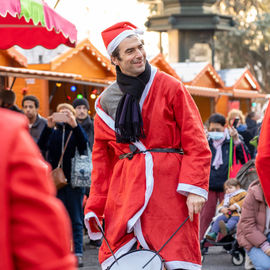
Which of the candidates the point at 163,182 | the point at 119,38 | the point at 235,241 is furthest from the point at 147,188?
the point at 235,241

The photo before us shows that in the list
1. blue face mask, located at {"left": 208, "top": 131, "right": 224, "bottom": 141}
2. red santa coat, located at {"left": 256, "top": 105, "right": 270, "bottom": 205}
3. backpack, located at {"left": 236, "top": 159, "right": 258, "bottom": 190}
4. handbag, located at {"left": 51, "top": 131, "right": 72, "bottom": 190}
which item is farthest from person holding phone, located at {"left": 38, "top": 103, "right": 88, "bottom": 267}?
red santa coat, located at {"left": 256, "top": 105, "right": 270, "bottom": 205}

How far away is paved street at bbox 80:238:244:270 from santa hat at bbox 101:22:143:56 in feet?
13.8

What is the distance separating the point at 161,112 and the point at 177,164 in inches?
12.4

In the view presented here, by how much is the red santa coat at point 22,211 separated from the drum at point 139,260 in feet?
8.59

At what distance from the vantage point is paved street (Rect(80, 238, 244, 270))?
28.7 ft

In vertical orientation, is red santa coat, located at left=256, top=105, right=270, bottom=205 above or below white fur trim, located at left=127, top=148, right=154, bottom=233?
above

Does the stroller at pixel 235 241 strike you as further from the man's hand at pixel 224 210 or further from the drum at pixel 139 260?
the drum at pixel 139 260

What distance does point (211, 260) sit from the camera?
9.48m

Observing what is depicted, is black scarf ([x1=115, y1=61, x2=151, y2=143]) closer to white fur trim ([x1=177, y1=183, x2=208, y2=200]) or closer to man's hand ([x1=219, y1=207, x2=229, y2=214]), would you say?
white fur trim ([x1=177, y1=183, x2=208, y2=200])

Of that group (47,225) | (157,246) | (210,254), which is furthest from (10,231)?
(210,254)

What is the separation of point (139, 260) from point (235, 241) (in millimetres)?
5034

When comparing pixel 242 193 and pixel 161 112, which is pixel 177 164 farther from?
pixel 242 193

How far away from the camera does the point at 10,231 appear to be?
5.27 ft

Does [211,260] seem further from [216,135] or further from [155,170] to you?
[155,170]
